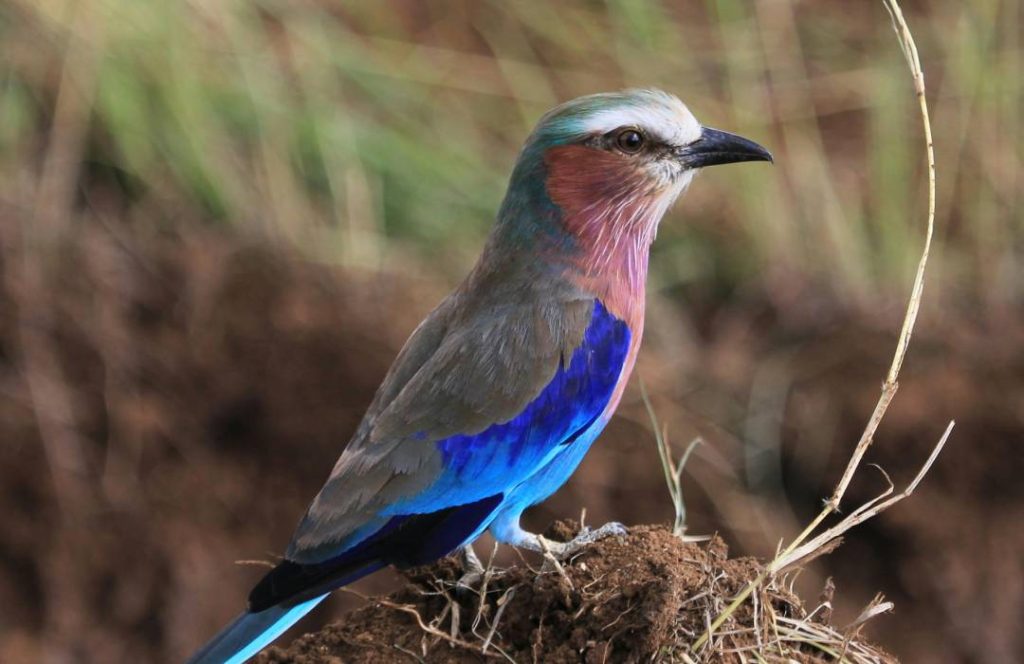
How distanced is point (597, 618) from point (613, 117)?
1.53m

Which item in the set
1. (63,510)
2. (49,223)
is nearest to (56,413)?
(63,510)

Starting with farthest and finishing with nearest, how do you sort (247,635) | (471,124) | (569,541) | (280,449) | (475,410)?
(471,124) → (280,449) → (475,410) → (569,541) → (247,635)

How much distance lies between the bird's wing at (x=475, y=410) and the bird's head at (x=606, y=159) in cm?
27

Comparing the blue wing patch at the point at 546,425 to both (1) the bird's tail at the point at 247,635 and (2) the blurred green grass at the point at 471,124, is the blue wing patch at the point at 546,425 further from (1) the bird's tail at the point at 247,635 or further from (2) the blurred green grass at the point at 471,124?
(2) the blurred green grass at the point at 471,124

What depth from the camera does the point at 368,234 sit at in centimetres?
750

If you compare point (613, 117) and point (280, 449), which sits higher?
point (613, 117)

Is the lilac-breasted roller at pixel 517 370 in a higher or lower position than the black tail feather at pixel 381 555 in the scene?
higher

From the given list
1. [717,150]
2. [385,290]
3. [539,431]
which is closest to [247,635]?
[539,431]

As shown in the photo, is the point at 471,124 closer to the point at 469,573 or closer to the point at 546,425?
the point at 546,425

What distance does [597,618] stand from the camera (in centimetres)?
335

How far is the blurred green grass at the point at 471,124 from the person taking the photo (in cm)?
752

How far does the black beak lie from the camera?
4.37m

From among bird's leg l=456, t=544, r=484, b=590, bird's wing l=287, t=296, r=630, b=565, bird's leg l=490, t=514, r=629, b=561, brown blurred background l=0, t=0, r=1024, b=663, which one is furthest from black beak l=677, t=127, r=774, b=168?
brown blurred background l=0, t=0, r=1024, b=663

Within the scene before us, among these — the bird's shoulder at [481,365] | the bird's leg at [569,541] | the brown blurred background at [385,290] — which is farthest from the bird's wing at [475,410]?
the brown blurred background at [385,290]
